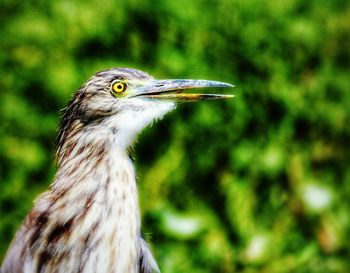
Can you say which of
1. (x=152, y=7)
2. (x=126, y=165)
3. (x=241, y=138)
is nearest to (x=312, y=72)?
(x=241, y=138)

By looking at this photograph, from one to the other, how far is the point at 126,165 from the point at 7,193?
4.03ft

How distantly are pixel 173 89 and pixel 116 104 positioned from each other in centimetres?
11

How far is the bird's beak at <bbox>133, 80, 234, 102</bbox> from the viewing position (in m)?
1.39

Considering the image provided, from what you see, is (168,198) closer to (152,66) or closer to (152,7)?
(152,66)

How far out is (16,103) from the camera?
258cm

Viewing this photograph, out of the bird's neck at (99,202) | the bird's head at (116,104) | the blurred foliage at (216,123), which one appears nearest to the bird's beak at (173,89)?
the bird's head at (116,104)

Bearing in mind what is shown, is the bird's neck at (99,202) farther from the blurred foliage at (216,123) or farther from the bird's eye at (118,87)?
the blurred foliage at (216,123)

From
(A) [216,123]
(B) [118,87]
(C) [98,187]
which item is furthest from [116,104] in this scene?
(A) [216,123]

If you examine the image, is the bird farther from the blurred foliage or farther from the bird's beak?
the blurred foliage

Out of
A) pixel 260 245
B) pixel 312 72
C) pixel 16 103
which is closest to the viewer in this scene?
pixel 16 103

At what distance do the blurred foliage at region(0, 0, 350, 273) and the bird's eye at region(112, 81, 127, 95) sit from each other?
1085 mm

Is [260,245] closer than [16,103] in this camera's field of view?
No

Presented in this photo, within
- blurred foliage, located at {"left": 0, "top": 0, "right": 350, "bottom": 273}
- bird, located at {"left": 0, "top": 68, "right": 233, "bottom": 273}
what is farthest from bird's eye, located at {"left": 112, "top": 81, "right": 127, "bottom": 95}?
blurred foliage, located at {"left": 0, "top": 0, "right": 350, "bottom": 273}

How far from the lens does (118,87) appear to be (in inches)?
58.6
